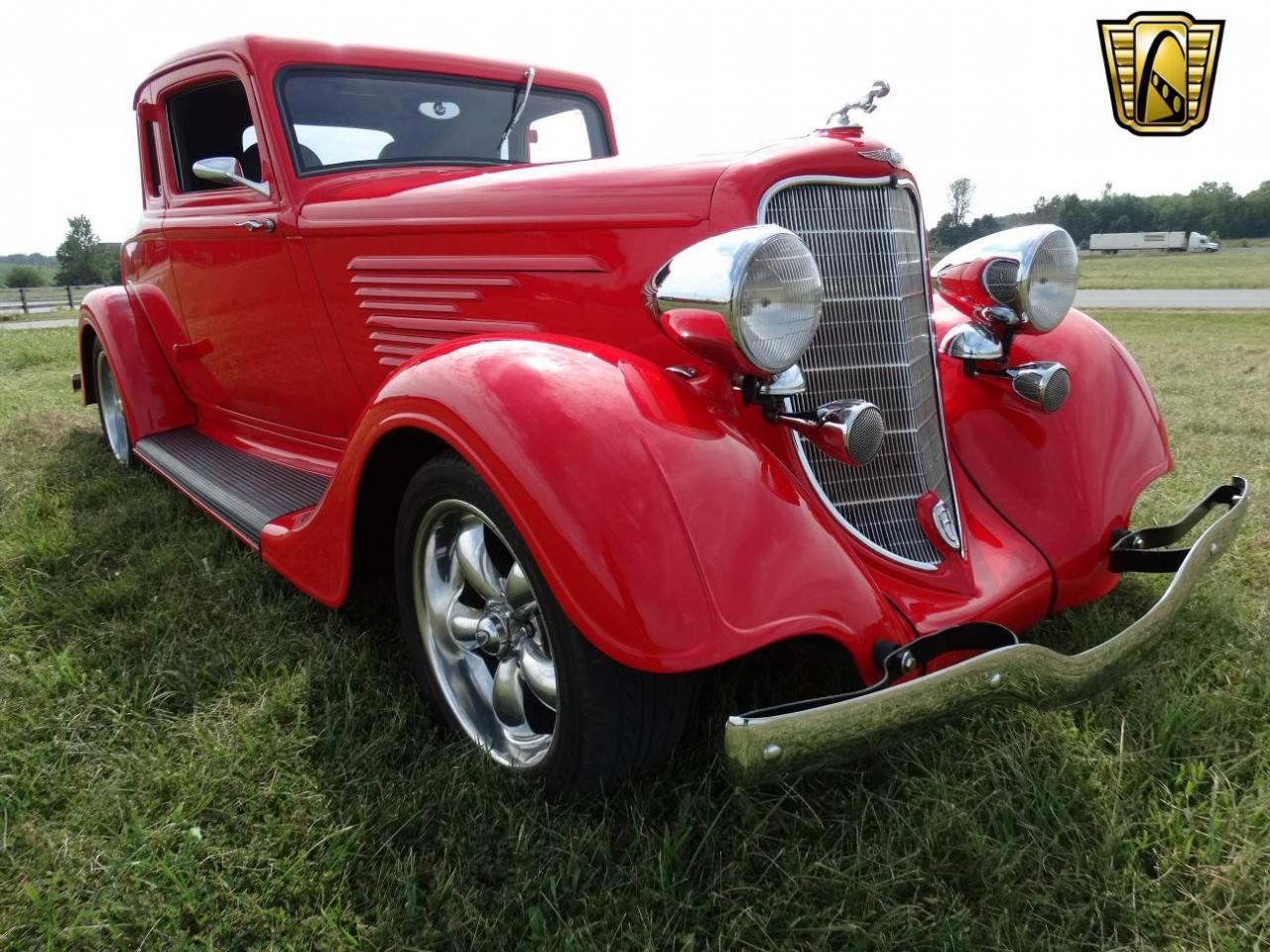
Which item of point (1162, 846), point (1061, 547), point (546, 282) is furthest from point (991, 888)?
point (546, 282)

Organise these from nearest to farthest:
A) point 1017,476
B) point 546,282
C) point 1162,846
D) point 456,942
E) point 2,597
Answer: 1. point 456,942
2. point 1162,846
3. point 546,282
4. point 1017,476
5. point 2,597

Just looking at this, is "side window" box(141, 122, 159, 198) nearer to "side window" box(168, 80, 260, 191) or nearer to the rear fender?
"side window" box(168, 80, 260, 191)

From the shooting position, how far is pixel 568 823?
1.75 meters

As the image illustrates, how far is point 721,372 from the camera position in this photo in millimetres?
1910

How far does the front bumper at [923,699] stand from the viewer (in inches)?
56.4

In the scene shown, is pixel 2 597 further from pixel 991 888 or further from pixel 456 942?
pixel 991 888

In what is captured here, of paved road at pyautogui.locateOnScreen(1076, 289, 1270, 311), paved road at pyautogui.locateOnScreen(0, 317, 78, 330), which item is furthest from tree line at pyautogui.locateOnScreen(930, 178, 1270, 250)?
paved road at pyautogui.locateOnScreen(0, 317, 78, 330)

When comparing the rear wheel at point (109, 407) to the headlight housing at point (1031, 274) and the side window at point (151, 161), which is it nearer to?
the side window at point (151, 161)

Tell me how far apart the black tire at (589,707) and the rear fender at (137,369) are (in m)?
2.79

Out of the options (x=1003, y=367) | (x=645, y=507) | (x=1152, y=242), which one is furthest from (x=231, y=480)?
(x=1152, y=242)

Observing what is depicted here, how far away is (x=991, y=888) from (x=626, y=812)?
0.69 metres

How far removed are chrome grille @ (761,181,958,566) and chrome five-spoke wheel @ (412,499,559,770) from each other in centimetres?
71

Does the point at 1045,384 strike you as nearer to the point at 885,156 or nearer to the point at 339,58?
the point at 885,156

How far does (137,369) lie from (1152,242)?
5718 cm
